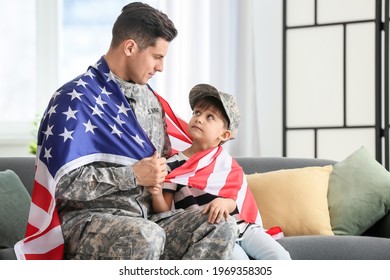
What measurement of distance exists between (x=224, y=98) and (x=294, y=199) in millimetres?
984

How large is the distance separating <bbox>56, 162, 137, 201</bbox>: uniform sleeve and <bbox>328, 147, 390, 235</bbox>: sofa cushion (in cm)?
135

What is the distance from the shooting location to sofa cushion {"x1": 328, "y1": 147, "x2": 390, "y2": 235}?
350 centimetres

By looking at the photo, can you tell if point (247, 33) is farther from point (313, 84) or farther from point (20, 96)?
point (20, 96)

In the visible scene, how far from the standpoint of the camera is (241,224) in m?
2.85

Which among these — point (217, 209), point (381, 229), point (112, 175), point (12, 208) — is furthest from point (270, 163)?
point (112, 175)

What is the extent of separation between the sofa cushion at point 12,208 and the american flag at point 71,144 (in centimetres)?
75

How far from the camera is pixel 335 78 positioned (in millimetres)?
5062

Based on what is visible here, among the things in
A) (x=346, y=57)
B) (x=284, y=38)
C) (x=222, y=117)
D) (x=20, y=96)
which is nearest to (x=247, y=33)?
(x=284, y=38)

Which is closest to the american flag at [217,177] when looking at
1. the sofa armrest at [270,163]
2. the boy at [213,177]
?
the boy at [213,177]

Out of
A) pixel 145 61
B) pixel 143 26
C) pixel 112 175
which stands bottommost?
pixel 112 175

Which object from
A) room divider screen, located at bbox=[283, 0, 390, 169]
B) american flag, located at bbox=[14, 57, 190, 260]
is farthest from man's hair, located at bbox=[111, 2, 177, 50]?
room divider screen, located at bbox=[283, 0, 390, 169]

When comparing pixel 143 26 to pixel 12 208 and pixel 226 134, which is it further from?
pixel 12 208
